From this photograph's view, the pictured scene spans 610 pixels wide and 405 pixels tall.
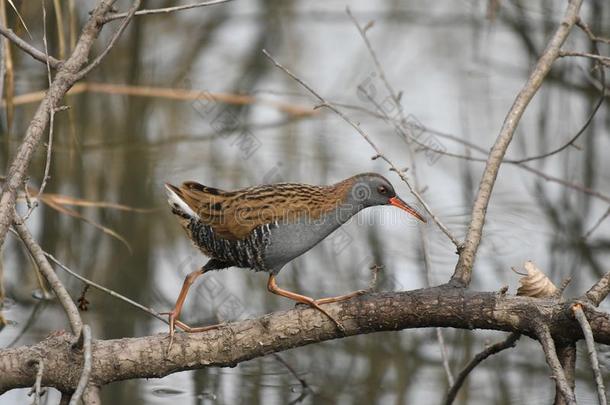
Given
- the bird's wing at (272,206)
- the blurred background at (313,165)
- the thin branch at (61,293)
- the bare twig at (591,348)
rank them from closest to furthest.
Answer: the bare twig at (591,348)
the thin branch at (61,293)
the bird's wing at (272,206)
the blurred background at (313,165)

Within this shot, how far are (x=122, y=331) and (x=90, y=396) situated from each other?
6.64 ft

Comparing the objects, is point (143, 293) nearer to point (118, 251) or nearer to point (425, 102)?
point (118, 251)

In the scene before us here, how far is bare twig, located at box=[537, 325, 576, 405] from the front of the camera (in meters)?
2.59

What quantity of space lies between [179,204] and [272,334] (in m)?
0.78

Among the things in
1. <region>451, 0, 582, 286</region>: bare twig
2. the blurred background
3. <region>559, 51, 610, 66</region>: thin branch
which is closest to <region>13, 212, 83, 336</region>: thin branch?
<region>451, 0, 582, 286</region>: bare twig

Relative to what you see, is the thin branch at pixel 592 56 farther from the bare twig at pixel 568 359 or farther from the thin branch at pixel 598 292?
the bare twig at pixel 568 359

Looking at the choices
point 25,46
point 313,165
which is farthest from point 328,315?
point 313,165

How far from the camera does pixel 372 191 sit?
371 centimetres

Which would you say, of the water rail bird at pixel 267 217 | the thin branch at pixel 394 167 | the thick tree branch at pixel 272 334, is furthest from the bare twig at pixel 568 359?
the water rail bird at pixel 267 217

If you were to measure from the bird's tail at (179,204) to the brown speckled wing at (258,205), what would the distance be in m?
0.02

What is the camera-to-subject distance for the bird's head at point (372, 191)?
3.68 meters

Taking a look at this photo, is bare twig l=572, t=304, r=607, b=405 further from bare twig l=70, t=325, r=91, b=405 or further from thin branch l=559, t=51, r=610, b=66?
bare twig l=70, t=325, r=91, b=405

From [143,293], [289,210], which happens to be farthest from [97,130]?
[289,210]

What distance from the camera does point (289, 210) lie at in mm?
3521
